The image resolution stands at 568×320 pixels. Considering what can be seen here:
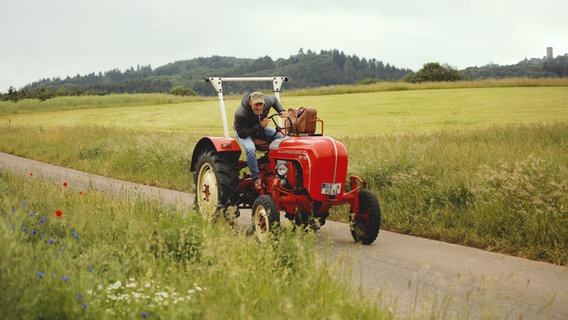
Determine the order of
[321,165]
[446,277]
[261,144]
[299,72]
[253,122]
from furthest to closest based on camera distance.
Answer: [299,72] < [261,144] < [253,122] < [321,165] < [446,277]

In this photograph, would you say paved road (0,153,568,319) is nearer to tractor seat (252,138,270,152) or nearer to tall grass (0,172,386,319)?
tall grass (0,172,386,319)

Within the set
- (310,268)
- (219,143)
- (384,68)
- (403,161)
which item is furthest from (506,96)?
(384,68)

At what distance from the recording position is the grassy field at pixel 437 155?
7.73 metres

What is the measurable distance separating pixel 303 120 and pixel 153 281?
4098 mm

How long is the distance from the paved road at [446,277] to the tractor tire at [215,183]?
1270 mm

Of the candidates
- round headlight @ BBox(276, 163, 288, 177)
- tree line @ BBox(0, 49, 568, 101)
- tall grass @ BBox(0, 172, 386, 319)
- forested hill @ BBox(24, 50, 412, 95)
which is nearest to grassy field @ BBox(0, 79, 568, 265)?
round headlight @ BBox(276, 163, 288, 177)

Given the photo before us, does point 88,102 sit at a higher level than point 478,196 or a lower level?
higher

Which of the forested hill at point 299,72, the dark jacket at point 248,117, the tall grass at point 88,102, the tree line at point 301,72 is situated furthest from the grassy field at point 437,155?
the forested hill at point 299,72

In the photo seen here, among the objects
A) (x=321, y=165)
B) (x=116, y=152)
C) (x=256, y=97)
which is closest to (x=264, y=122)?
(x=256, y=97)

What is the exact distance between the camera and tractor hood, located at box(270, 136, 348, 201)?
7137mm

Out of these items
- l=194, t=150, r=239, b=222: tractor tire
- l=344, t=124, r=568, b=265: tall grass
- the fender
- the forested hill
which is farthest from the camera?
the forested hill

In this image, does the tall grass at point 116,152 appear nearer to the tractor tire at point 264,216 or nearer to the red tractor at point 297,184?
the red tractor at point 297,184

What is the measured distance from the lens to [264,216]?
7.19 meters

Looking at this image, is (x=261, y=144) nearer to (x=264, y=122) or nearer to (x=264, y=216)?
(x=264, y=122)
